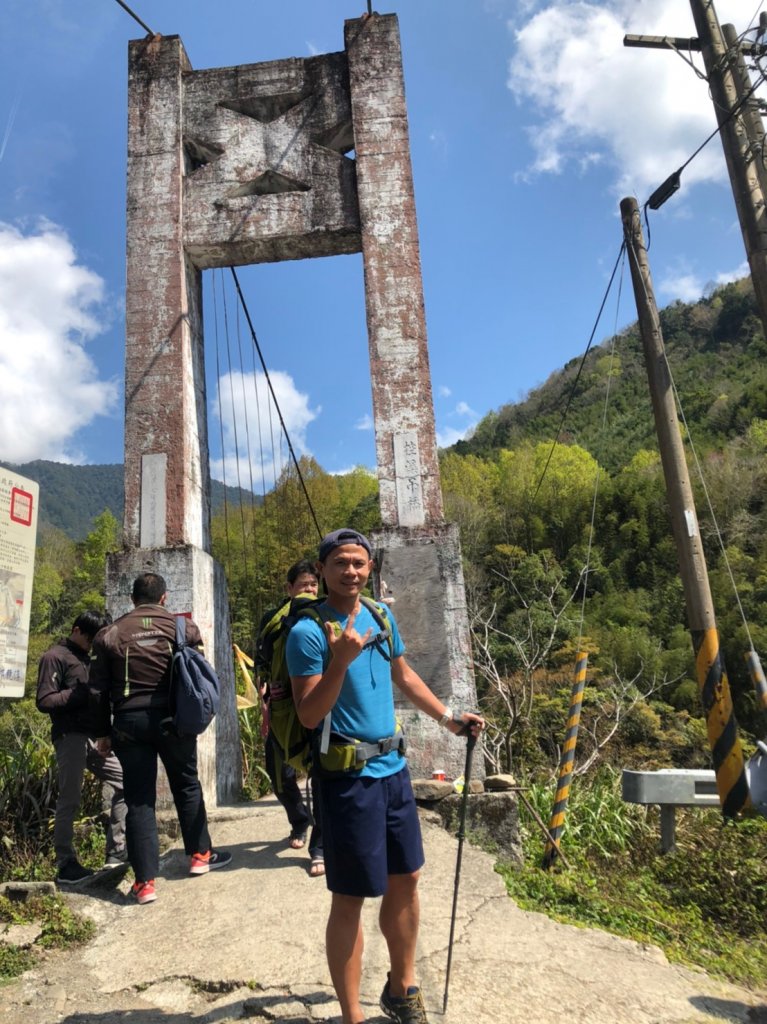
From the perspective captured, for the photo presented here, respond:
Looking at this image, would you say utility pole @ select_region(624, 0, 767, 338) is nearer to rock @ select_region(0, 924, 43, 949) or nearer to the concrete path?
the concrete path

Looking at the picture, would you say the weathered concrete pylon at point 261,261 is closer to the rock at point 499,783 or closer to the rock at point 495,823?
the rock at point 499,783

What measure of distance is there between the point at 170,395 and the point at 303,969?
169 inches

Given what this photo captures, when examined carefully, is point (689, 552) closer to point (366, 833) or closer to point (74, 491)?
point (366, 833)

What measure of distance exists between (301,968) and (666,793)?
3.36 metres

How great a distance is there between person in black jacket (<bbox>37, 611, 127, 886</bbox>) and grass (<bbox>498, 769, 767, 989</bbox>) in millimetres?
2331

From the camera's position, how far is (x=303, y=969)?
285 centimetres

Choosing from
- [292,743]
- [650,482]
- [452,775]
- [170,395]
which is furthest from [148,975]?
[650,482]

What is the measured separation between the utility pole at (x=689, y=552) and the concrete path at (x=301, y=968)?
3149 millimetres

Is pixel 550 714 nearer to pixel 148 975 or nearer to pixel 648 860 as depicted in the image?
pixel 648 860

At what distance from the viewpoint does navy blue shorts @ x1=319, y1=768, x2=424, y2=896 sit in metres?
2.14

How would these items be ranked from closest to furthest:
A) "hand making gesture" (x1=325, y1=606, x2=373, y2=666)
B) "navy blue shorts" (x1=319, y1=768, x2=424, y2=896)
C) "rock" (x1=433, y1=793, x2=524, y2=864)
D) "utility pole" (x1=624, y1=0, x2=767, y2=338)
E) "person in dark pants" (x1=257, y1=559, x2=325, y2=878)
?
"hand making gesture" (x1=325, y1=606, x2=373, y2=666), "navy blue shorts" (x1=319, y1=768, x2=424, y2=896), "person in dark pants" (x1=257, y1=559, x2=325, y2=878), "rock" (x1=433, y1=793, x2=524, y2=864), "utility pole" (x1=624, y1=0, x2=767, y2=338)

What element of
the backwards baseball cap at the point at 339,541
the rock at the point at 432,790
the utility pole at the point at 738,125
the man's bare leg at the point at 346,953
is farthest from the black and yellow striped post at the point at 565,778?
the utility pole at the point at 738,125

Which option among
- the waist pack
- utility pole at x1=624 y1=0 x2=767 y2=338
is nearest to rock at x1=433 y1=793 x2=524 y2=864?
the waist pack

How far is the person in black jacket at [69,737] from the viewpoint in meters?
4.01
